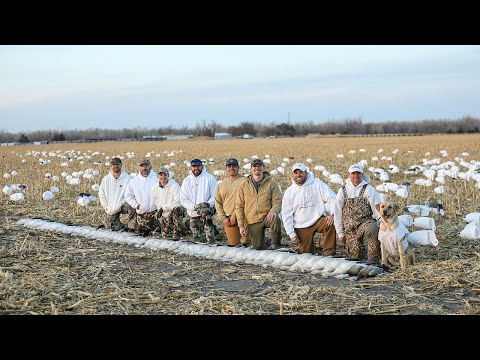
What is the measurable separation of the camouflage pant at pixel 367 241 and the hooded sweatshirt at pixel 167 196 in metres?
2.83

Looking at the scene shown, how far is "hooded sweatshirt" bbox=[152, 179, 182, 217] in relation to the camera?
8789 millimetres

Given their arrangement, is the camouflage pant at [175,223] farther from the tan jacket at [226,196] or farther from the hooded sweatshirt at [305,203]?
the hooded sweatshirt at [305,203]

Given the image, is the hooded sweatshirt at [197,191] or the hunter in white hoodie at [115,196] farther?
the hunter in white hoodie at [115,196]

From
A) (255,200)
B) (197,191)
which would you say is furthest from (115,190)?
(255,200)

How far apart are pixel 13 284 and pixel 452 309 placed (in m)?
4.26

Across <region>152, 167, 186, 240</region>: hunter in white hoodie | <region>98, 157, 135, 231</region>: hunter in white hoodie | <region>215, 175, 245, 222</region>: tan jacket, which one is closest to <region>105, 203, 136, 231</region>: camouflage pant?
<region>98, 157, 135, 231</region>: hunter in white hoodie

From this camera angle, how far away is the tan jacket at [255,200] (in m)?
7.84

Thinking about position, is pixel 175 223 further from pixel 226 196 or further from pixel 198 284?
pixel 198 284

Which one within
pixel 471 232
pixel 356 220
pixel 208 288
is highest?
pixel 356 220

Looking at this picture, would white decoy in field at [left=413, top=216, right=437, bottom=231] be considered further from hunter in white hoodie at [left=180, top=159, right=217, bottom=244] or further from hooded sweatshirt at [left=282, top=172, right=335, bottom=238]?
hunter in white hoodie at [left=180, top=159, right=217, bottom=244]

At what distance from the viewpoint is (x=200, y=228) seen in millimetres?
8641

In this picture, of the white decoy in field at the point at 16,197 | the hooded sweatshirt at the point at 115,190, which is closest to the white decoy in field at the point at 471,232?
the hooded sweatshirt at the point at 115,190

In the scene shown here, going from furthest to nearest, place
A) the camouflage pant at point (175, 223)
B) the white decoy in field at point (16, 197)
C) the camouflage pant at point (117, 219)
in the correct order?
1. the white decoy in field at point (16, 197)
2. the camouflage pant at point (117, 219)
3. the camouflage pant at point (175, 223)

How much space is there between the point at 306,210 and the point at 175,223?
226 centimetres
